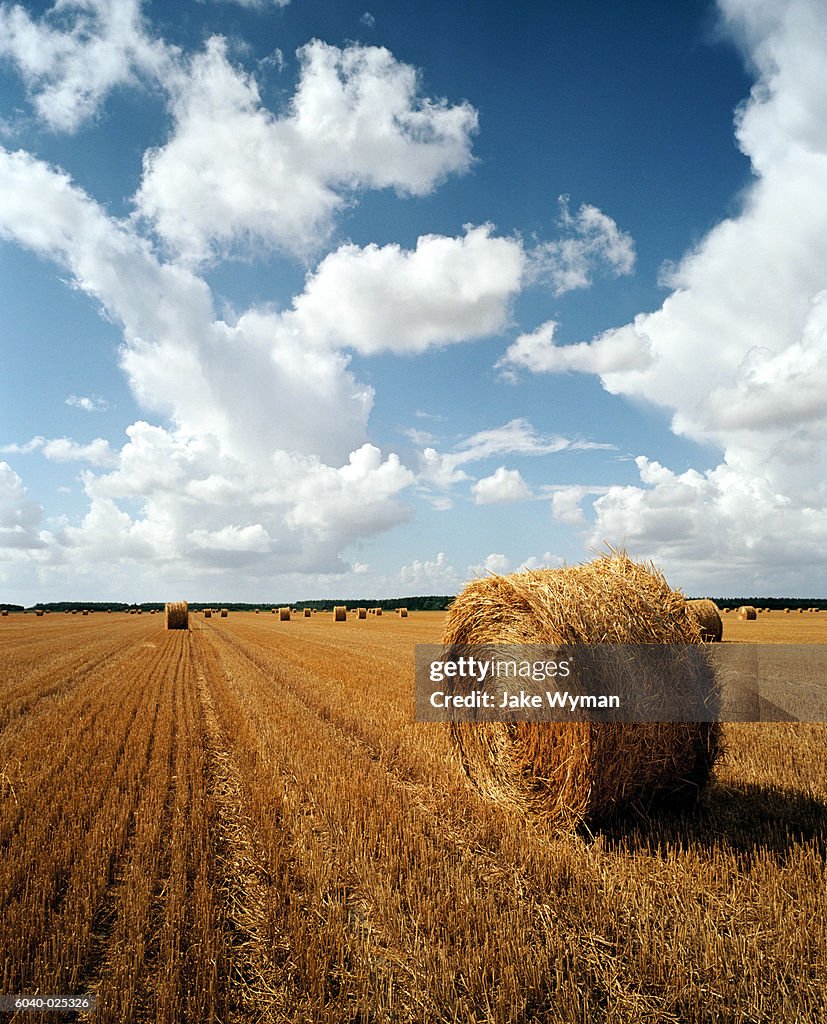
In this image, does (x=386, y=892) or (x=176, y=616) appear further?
(x=176, y=616)

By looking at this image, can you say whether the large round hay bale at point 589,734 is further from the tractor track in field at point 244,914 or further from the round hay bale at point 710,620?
the round hay bale at point 710,620

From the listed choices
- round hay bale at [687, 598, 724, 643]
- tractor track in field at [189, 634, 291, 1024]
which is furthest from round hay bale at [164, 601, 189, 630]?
tractor track in field at [189, 634, 291, 1024]

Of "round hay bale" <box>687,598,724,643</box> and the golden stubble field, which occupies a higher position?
"round hay bale" <box>687,598,724,643</box>

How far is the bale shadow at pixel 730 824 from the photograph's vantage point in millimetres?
5066

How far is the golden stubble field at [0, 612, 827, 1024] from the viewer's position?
11.0ft

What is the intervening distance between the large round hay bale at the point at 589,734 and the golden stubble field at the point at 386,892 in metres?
0.28

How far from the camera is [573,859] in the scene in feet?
15.9

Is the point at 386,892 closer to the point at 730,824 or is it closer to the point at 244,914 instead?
the point at 244,914

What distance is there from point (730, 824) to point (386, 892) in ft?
10.3

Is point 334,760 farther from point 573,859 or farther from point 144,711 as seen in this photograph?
point 144,711

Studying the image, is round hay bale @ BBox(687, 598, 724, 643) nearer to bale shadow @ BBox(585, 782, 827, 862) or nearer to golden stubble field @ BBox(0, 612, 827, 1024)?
golden stubble field @ BBox(0, 612, 827, 1024)

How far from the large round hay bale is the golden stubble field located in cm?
28

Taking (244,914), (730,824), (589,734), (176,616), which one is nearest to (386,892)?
(244,914)

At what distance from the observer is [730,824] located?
5.56 metres
